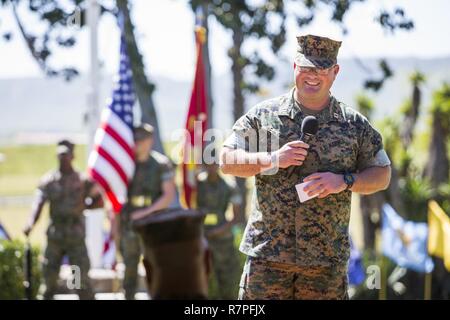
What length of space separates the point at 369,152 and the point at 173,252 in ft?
7.14

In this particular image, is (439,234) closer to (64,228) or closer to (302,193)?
(64,228)

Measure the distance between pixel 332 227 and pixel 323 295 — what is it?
32cm

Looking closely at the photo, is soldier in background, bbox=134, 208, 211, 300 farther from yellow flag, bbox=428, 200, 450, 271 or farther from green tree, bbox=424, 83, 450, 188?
green tree, bbox=424, 83, 450, 188

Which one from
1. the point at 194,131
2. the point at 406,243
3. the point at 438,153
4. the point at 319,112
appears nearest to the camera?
the point at 319,112

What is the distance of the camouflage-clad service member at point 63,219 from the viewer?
866 cm

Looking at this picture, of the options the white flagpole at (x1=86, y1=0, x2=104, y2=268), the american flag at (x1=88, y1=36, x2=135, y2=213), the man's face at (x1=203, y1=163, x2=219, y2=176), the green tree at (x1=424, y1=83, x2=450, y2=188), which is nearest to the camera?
the american flag at (x1=88, y1=36, x2=135, y2=213)

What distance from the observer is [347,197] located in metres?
4.67

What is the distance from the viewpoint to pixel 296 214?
4609 millimetres

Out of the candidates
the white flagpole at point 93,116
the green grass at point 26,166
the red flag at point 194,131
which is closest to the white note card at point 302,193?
the red flag at point 194,131

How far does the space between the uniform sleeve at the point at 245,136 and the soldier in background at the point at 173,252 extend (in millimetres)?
1856

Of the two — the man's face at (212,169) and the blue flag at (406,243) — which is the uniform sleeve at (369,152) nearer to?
the man's face at (212,169)

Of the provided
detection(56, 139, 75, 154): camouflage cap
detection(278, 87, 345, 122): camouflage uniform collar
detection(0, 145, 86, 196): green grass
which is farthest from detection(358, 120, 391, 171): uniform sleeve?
detection(0, 145, 86, 196): green grass

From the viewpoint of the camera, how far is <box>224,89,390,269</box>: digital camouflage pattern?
15.1 ft

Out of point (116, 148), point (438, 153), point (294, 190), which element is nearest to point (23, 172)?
point (438, 153)
